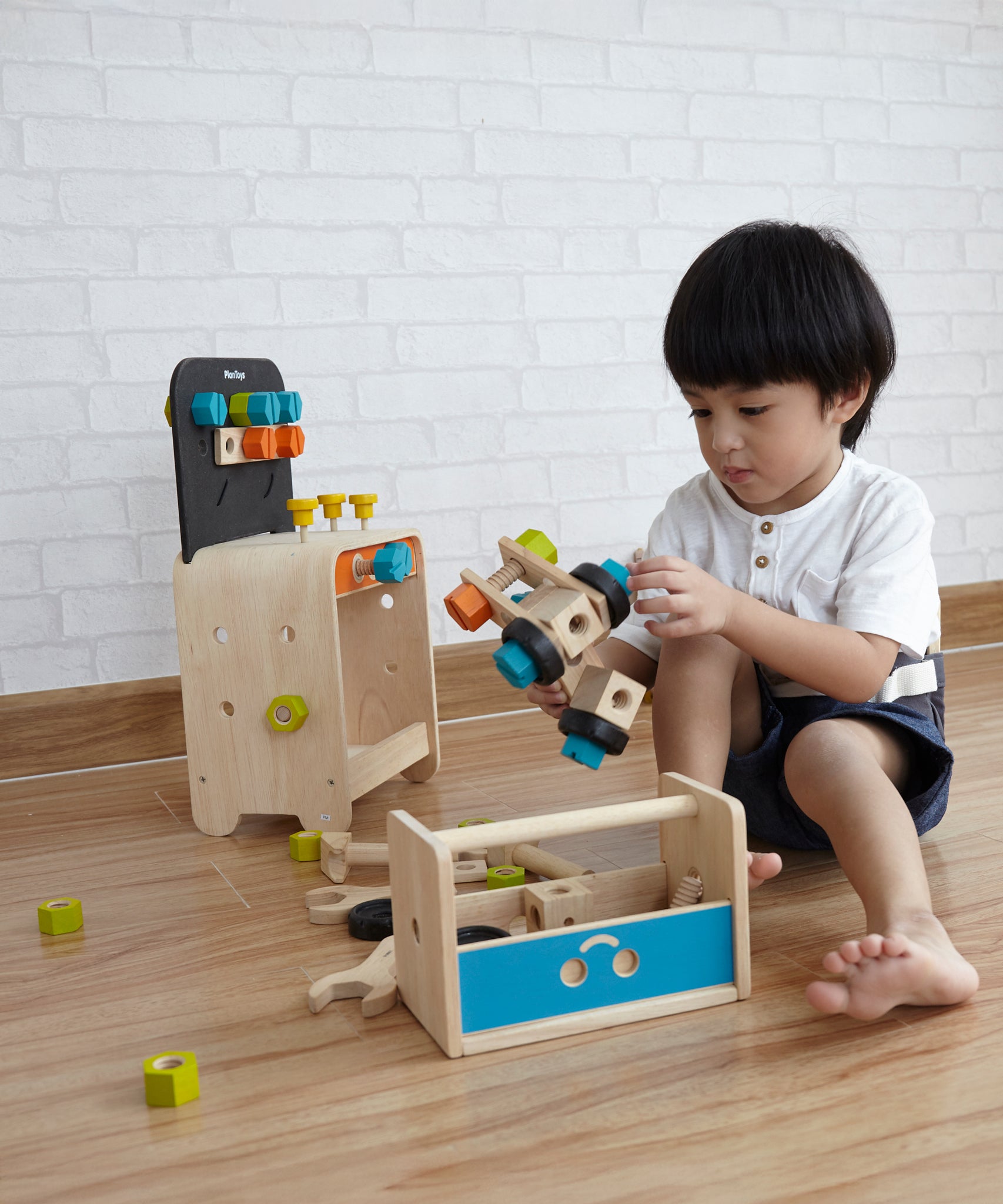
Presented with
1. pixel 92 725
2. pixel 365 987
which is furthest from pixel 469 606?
pixel 92 725

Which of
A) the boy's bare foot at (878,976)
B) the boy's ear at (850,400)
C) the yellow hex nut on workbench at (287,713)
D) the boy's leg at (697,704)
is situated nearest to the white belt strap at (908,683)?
the boy's leg at (697,704)

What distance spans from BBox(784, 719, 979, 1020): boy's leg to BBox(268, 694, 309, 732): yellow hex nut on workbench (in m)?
0.51

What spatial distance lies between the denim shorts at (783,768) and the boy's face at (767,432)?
Answer: 185 mm

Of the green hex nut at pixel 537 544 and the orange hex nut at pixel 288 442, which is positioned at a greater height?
the orange hex nut at pixel 288 442

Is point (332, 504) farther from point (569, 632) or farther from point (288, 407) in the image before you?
point (569, 632)

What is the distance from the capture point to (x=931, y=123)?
6.51 feet

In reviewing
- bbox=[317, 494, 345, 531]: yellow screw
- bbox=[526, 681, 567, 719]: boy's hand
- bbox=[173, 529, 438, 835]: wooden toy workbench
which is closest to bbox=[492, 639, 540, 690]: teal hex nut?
bbox=[526, 681, 567, 719]: boy's hand

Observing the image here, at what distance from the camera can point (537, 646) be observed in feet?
2.47

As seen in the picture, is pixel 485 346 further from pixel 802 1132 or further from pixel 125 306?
pixel 802 1132

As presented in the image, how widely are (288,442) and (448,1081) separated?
33.3 inches

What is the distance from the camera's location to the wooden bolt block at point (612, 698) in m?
0.78

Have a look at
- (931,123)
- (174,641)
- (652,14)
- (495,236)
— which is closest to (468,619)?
(174,641)

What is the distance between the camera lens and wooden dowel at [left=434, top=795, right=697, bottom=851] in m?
0.75

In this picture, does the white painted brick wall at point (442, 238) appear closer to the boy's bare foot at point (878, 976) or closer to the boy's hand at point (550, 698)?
the boy's hand at point (550, 698)
